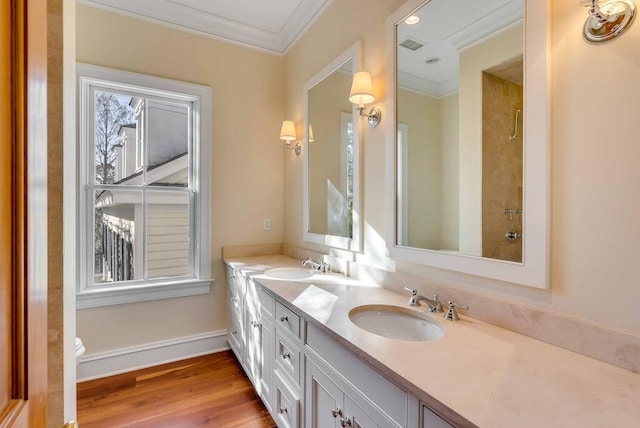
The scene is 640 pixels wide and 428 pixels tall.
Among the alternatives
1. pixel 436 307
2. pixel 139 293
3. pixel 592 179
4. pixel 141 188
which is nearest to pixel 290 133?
pixel 141 188

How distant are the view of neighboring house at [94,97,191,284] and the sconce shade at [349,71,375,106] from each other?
1577 mm

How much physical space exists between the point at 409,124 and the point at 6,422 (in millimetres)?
1652

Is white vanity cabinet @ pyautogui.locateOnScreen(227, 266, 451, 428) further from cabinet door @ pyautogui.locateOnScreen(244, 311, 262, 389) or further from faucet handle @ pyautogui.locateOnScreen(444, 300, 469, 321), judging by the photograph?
faucet handle @ pyautogui.locateOnScreen(444, 300, 469, 321)

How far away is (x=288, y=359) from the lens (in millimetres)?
→ 1522

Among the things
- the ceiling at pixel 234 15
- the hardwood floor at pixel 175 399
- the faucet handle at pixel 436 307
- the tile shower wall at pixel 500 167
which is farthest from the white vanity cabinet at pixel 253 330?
the ceiling at pixel 234 15

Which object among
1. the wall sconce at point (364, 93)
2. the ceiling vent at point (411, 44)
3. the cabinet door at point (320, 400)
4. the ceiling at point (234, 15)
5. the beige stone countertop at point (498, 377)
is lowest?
the cabinet door at point (320, 400)

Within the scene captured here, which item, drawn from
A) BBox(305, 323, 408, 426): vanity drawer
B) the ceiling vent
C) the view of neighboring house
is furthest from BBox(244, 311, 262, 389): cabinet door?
the ceiling vent

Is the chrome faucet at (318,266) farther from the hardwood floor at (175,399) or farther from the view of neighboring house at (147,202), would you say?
the view of neighboring house at (147,202)

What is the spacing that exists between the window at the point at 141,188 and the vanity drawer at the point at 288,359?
1239 millimetres

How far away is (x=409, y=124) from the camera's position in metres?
1.59

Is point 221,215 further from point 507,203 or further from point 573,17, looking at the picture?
point 573,17

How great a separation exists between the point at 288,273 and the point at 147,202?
4.25 ft

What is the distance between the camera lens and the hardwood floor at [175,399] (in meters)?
1.81

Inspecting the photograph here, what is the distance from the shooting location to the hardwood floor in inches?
71.3
